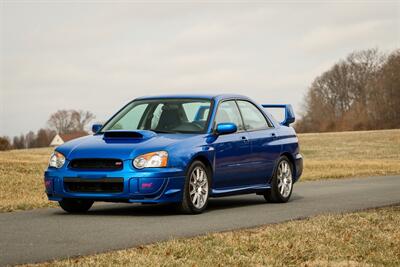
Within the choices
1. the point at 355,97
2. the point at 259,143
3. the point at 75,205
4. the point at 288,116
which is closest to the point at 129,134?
the point at 75,205

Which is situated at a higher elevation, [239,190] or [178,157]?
[178,157]

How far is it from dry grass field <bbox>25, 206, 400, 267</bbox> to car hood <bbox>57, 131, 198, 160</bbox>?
2095mm

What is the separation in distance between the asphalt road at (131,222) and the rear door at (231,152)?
44 cm

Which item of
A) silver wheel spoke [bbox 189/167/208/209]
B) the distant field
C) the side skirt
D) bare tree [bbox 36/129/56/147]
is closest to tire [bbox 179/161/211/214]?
silver wheel spoke [bbox 189/167/208/209]

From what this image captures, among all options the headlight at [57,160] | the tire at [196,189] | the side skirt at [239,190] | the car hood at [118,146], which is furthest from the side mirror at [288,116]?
the headlight at [57,160]

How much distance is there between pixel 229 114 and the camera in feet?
42.8

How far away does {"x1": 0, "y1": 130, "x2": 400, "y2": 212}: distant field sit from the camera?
18.6 meters

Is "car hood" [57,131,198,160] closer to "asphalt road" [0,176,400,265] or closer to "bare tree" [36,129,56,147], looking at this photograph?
"asphalt road" [0,176,400,265]

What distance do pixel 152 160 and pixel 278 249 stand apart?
3.46 m

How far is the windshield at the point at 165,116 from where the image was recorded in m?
12.3

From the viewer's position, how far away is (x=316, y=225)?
32.7 ft

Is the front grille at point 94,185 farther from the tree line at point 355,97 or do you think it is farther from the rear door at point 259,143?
the tree line at point 355,97

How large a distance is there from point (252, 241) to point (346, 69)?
96.2 m

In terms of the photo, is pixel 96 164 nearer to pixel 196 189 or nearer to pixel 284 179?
pixel 196 189
